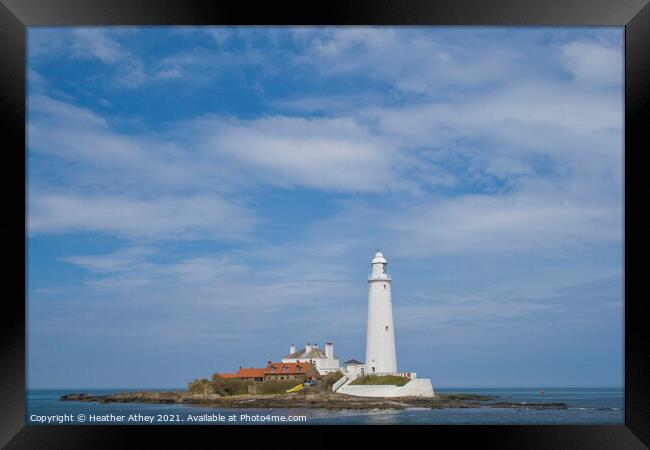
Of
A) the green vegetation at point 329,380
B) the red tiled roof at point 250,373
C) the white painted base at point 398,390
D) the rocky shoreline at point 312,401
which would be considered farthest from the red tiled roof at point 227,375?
the white painted base at point 398,390

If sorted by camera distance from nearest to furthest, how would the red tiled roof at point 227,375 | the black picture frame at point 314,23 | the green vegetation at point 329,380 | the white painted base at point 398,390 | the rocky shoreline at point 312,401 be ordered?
the black picture frame at point 314,23 → the rocky shoreline at point 312,401 → the white painted base at point 398,390 → the green vegetation at point 329,380 → the red tiled roof at point 227,375

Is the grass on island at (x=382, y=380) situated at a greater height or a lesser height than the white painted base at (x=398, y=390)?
greater

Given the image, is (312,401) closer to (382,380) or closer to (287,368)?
(382,380)

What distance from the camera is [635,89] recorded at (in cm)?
361

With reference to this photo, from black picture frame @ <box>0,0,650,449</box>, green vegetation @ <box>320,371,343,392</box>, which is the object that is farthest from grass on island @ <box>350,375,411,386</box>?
black picture frame @ <box>0,0,650,449</box>

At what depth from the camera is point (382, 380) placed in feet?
46.2

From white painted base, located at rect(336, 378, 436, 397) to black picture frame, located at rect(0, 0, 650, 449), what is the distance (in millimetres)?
10242

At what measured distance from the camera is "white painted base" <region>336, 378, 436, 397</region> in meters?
13.8

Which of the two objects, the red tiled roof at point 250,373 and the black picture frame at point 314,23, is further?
the red tiled roof at point 250,373

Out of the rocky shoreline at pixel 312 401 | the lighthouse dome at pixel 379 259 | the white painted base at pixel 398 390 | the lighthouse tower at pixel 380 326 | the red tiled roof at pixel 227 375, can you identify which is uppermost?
the lighthouse dome at pixel 379 259

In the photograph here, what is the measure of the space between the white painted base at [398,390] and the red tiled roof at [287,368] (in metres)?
1.22

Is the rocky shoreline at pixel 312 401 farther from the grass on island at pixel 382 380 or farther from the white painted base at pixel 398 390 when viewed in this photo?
the grass on island at pixel 382 380

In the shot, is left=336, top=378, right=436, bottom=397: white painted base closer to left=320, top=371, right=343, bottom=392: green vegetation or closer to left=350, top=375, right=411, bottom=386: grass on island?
left=350, top=375, right=411, bottom=386: grass on island

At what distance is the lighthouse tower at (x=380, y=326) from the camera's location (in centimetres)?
1427
